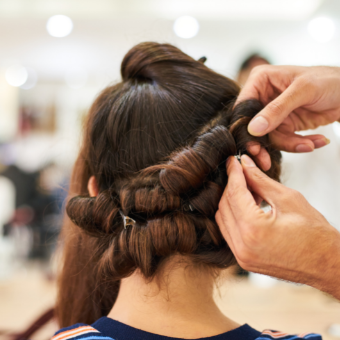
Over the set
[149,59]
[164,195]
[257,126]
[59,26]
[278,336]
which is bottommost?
[278,336]

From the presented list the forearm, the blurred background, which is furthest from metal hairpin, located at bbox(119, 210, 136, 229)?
the blurred background

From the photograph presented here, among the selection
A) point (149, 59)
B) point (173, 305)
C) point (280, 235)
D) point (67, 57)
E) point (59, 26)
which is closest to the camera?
point (280, 235)

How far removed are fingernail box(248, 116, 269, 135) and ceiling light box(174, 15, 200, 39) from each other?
3.13 metres

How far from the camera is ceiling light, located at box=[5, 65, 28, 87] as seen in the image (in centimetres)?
402

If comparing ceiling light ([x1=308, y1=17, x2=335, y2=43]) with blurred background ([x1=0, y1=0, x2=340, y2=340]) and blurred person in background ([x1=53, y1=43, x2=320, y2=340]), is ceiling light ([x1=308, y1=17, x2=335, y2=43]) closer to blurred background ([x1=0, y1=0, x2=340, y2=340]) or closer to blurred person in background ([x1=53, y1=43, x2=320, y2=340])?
blurred background ([x1=0, y1=0, x2=340, y2=340])

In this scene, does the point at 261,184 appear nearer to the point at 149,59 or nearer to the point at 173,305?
the point at 173,305

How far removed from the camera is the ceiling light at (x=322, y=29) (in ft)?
11.3

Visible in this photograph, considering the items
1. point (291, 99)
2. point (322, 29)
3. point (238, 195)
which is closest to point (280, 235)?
point (238, 195)

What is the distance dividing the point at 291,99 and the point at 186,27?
310 cm

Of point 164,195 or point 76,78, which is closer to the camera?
point 164,195

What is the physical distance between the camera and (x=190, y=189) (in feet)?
2.24

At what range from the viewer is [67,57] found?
3.94 meters

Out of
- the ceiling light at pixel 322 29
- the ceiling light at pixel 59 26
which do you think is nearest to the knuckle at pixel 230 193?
the ceiling light at pixel 322 29

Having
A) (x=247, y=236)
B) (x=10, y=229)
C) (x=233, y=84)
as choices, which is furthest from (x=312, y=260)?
(x=10, y=229)
